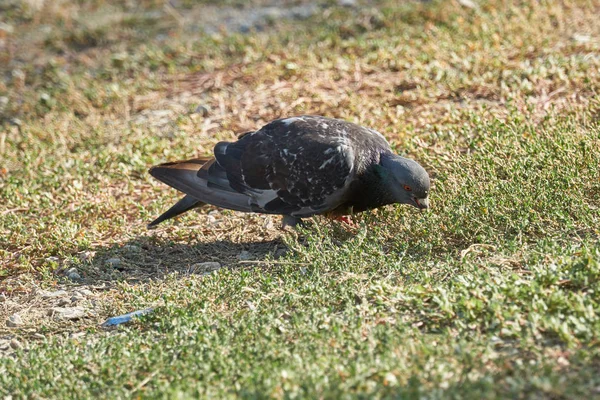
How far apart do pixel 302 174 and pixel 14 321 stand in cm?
219

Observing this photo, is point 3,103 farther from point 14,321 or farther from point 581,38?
point 581,38

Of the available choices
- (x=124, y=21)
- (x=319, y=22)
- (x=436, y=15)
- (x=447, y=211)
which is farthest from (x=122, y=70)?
(x=447, y=211)

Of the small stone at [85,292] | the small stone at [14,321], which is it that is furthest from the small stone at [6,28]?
the small stone at [14,321]

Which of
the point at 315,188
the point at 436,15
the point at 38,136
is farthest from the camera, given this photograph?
the point at 436,15

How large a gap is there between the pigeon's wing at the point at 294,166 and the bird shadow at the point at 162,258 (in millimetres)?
340

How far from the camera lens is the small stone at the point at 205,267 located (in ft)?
17.8

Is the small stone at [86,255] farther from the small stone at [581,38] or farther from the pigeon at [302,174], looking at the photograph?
the small stone at [581,38]

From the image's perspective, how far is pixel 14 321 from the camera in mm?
4820

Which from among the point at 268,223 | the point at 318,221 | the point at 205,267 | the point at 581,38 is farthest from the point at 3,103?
the point at 581,38

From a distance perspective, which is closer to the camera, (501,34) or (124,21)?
(501,34)

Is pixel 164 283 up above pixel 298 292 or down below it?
below

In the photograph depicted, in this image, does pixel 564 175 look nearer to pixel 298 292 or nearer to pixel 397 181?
pixel 397 181

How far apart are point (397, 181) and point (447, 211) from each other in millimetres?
463

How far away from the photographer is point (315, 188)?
18.4ft
